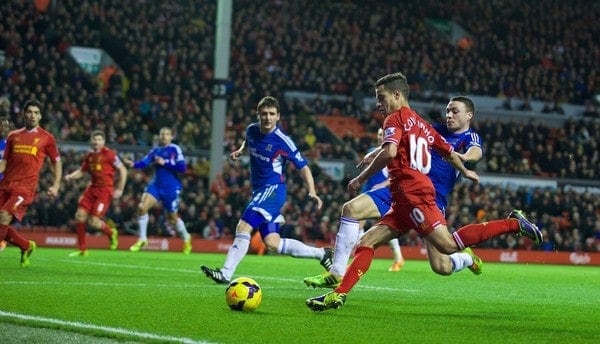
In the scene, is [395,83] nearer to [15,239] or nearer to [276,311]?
[276,311]

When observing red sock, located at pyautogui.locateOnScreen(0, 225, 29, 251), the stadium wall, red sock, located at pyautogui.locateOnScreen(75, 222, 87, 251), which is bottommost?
the stadium wall

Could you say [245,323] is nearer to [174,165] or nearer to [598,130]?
[174,165]

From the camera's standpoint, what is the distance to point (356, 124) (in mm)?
37719

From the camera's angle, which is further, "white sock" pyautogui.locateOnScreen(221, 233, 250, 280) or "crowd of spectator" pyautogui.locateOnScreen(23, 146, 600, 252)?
"crowd of spectator" pyautogui.locateOnScreen(23, 146, 600, 252)

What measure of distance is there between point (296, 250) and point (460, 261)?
272cm

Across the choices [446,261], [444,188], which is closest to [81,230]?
[444,188]

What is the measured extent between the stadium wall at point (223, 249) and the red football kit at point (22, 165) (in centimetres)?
1095

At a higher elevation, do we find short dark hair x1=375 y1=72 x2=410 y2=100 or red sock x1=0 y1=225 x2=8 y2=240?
short dark hair x1=375 y1=72 x2=410 y2=100

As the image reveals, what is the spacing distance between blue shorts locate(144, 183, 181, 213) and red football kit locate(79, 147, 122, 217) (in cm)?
161

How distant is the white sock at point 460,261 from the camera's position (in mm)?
12046

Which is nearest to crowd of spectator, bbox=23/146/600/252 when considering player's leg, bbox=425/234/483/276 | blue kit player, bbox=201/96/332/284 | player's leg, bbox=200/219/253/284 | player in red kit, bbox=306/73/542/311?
blue kit player, bbox=201/96/332/284

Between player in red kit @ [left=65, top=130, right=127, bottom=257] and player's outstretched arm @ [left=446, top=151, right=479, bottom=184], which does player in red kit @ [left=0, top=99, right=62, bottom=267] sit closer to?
player in red kit @ [left=65, top=130, right=127, bottom=257]

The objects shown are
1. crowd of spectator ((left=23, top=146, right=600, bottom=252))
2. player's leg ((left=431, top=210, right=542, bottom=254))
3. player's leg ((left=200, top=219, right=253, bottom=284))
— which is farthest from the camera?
crowd of spectator ((left=23, top=146, right=600, bottom=252))

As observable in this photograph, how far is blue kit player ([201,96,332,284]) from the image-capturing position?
43.7 feet
